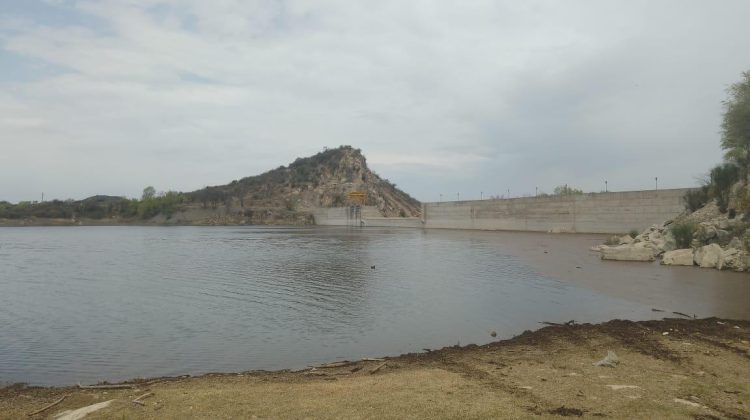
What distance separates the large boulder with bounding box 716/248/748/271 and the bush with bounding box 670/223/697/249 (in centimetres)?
431

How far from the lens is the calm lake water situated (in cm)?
1021

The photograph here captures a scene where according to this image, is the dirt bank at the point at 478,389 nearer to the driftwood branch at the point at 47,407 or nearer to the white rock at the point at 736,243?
the driftwood branch at the point at 47,407

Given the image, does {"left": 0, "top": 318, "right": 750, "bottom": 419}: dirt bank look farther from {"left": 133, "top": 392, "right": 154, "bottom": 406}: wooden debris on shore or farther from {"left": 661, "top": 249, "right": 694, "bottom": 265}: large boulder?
{"left": 661, "top": 249, "right": 694, "bottom": 265}: large boulder

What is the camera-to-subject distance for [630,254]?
27.5 metres

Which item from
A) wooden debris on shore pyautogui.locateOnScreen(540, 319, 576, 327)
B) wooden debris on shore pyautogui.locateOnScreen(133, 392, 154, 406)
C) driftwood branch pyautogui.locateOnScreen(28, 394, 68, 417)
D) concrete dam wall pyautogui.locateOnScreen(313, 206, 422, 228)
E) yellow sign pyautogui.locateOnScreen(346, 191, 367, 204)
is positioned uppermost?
yellow sign pyautogui.locateOnScreen(346, 191, 367, 204)

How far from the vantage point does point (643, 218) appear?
51406 millimetres

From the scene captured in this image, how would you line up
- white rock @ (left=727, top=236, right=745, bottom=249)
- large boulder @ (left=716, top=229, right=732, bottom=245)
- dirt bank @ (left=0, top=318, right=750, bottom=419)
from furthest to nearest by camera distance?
large boulder @ (left=716, top=229, right=732, bottom=245) < white rock @ (left=727, top=236, right=745, bottom=249) < dirt bank @ (left=0, top=318, right=750, bottom=419)

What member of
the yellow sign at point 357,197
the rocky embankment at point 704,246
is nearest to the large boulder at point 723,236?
the rocky embankment at point 704,246

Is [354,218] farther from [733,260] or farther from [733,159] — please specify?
[733,260]

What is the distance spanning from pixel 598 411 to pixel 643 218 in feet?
170

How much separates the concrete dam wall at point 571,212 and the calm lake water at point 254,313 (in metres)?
31.0

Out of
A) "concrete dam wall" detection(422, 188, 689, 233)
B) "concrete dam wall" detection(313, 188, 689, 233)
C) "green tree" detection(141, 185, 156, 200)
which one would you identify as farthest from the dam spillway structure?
"green tree" detection(141, 185, 156, 200)

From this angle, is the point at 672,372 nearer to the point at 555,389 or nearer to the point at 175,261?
the point at 555,389

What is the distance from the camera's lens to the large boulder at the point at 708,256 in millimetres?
22344
